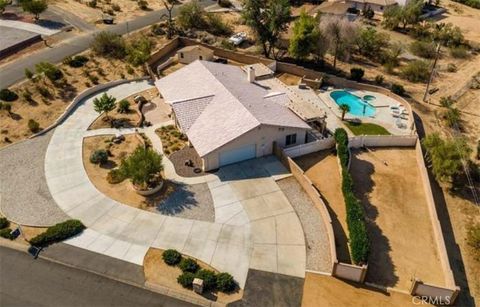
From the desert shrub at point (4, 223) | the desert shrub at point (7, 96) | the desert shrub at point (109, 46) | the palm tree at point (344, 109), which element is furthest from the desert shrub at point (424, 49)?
the desert shrub at point (4, 223)

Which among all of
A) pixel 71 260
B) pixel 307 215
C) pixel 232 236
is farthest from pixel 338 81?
pixel 71 260

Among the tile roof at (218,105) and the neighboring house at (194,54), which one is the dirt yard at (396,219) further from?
the neighboring house at (194,54)

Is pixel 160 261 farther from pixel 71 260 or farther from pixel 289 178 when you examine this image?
pixel 289 178

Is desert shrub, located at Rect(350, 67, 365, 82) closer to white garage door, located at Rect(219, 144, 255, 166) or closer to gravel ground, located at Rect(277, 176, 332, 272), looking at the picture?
white garage door, located at Rect(219, 144, 255, 166)

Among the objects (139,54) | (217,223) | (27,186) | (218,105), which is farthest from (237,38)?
(27,186)

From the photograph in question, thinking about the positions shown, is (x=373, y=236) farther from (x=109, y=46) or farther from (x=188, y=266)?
(x=109, y=46)
